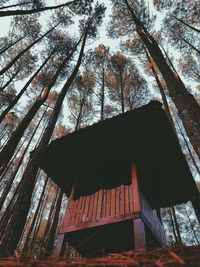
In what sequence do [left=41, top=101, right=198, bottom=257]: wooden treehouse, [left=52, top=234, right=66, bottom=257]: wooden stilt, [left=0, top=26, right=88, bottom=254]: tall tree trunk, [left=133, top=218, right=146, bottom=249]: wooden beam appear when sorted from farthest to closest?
[left=41, top=101, right=198, bottom=257]: wooden treehouse, [left=0, top=26, right=88, bottom=254]: tall tree trunk, [left=52, top=234, right=66, bottom=257]: wooden stilt, [left=133, top=218, right=146, bottom=249]: wooden beam

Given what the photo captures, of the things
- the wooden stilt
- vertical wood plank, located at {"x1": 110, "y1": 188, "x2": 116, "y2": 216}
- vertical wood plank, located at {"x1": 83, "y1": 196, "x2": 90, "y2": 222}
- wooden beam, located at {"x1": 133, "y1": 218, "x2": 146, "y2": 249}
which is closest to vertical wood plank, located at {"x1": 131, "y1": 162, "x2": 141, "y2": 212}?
wooden beam, located at {"x1": 133, "y1": 218, "x2": 146, "y2": 249}

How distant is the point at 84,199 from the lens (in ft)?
19.1

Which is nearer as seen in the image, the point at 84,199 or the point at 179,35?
the point at 84,199

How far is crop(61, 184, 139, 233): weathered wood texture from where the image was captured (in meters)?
4.91

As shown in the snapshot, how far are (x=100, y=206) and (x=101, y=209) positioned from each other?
10 cm

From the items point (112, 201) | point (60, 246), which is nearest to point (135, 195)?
point (112, 201)

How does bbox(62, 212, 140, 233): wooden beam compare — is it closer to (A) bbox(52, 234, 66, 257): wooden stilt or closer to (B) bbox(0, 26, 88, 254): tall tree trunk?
(A) bbox(52, 234, 66, 257): wooden stilt

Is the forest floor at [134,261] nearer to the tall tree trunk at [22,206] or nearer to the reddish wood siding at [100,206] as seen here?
the reddish wood siding at [100,206]

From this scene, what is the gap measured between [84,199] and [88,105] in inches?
516

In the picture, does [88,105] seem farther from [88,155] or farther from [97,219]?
[97,219]

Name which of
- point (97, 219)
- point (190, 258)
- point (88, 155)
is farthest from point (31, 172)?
point (190, 258)

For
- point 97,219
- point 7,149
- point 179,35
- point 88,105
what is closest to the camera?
point 97,219

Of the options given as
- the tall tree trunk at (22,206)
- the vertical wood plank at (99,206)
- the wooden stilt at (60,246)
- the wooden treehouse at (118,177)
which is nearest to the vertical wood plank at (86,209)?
the wooden treehouse at (118,177)

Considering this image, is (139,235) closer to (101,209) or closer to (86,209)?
(101,209)
